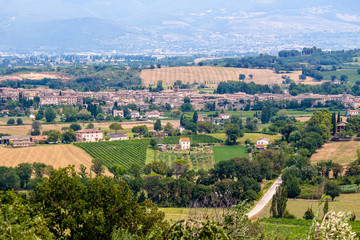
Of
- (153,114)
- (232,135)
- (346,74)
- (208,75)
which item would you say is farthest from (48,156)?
(346,74)

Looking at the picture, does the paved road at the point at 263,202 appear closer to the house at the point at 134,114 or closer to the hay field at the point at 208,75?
the house at the point at 134,114

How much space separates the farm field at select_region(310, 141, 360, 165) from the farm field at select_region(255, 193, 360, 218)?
285 inches

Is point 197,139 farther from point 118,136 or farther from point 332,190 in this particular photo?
point 332,190

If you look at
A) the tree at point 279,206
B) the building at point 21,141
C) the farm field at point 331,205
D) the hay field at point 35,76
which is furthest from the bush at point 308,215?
the hay field at point 35,76

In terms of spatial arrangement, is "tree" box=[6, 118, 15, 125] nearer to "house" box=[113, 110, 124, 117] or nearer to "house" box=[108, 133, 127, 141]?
"house" box=[113, 110, 124, 117]

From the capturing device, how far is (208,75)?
281 ft

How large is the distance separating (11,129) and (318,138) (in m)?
24.6

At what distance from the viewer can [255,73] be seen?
8625 centimetres

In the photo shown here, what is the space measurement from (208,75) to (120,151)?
50080mm

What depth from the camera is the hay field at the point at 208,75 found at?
8200 cm

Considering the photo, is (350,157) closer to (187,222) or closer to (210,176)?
(210,176)

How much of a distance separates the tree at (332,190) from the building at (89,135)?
69.1 ft

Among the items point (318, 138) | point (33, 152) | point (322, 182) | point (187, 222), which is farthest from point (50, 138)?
point (187, 222)

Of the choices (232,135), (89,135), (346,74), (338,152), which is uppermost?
(346,74)
